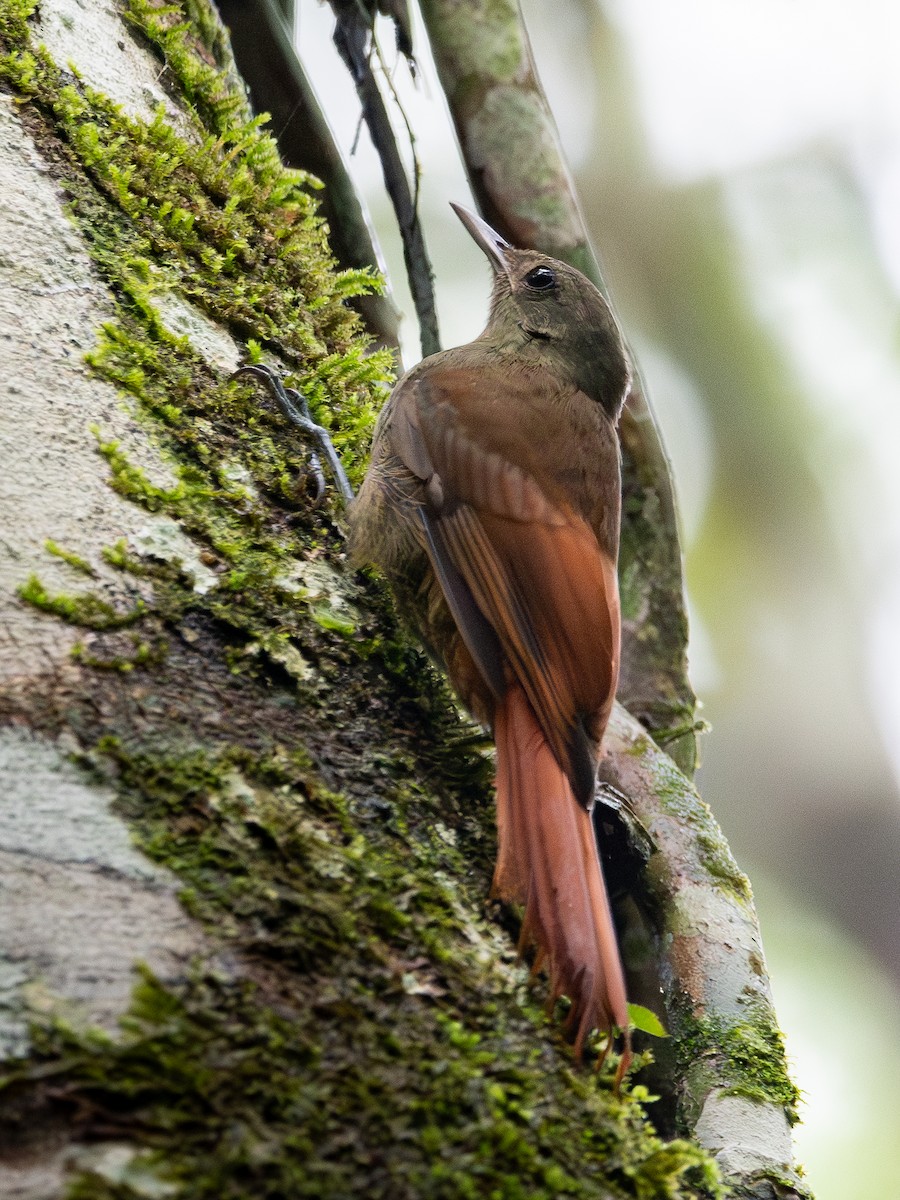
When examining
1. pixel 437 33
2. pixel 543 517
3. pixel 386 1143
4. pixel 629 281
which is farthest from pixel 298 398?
pixel 629 281

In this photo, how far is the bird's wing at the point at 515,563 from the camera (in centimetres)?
Result: 190

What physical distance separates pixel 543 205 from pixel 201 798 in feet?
8.17

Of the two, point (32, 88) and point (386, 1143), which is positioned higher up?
point (32, 88)

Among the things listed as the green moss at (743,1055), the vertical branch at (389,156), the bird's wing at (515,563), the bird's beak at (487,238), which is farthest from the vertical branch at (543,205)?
the green moss at (743,1055)

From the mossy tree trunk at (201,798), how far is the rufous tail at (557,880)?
0.13 ft

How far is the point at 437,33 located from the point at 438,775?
8.44 ft

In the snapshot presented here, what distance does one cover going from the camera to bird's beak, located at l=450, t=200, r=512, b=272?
10.0 feet

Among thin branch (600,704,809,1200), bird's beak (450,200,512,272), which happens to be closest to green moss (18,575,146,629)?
thin branch (600,704,809,1200)

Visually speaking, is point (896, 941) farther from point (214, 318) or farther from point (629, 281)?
point (214, 318)

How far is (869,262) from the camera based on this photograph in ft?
21.1

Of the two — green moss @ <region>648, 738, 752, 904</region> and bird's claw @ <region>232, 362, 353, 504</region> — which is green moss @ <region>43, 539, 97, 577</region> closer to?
bird's claw @ <region>232, 362, 353, 504</region>

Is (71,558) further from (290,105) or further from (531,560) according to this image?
(290,105)

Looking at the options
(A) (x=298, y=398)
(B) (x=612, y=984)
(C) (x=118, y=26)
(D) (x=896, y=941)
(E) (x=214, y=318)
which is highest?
(C) (x=118, y=26)

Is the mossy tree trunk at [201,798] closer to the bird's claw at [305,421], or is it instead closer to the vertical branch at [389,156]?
the bird's claw at [305,421]
